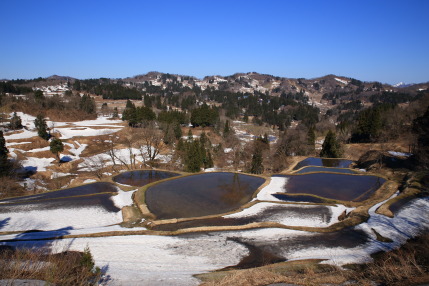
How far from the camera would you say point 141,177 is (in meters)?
30.2

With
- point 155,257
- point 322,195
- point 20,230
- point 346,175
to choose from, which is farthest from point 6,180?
point 346,175

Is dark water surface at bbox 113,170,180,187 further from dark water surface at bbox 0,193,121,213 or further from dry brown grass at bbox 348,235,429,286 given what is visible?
dry brown grass at bbox 348,235,429,286

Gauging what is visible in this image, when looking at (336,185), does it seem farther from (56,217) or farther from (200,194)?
(56,217)

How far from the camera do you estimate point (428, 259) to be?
1013 centimetres

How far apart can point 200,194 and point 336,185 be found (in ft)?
47.6

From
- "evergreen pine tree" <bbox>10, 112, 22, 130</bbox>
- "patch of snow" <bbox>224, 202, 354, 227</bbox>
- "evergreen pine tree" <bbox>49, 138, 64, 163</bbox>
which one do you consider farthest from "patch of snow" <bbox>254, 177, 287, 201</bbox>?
"evergreen pine tree" <bbox>10, 112, 22, 130</bbox>

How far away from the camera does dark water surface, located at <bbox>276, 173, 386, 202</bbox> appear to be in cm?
2314

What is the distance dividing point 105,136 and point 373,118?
215ft

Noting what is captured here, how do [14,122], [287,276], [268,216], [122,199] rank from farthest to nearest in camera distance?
[14,122] → [122,199] → [268,216] → [287,276]

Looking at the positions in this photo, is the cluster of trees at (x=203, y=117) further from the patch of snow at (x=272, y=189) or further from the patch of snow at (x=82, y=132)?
the patch of snow at (x=272, y=189)

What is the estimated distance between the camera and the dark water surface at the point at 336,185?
75.9 feet

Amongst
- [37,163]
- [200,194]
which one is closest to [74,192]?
[200,194]

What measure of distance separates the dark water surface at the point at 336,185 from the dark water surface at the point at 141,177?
14557 millimetres

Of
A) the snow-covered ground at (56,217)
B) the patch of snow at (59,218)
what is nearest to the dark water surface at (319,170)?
the snow-covered ground at (56,217)
